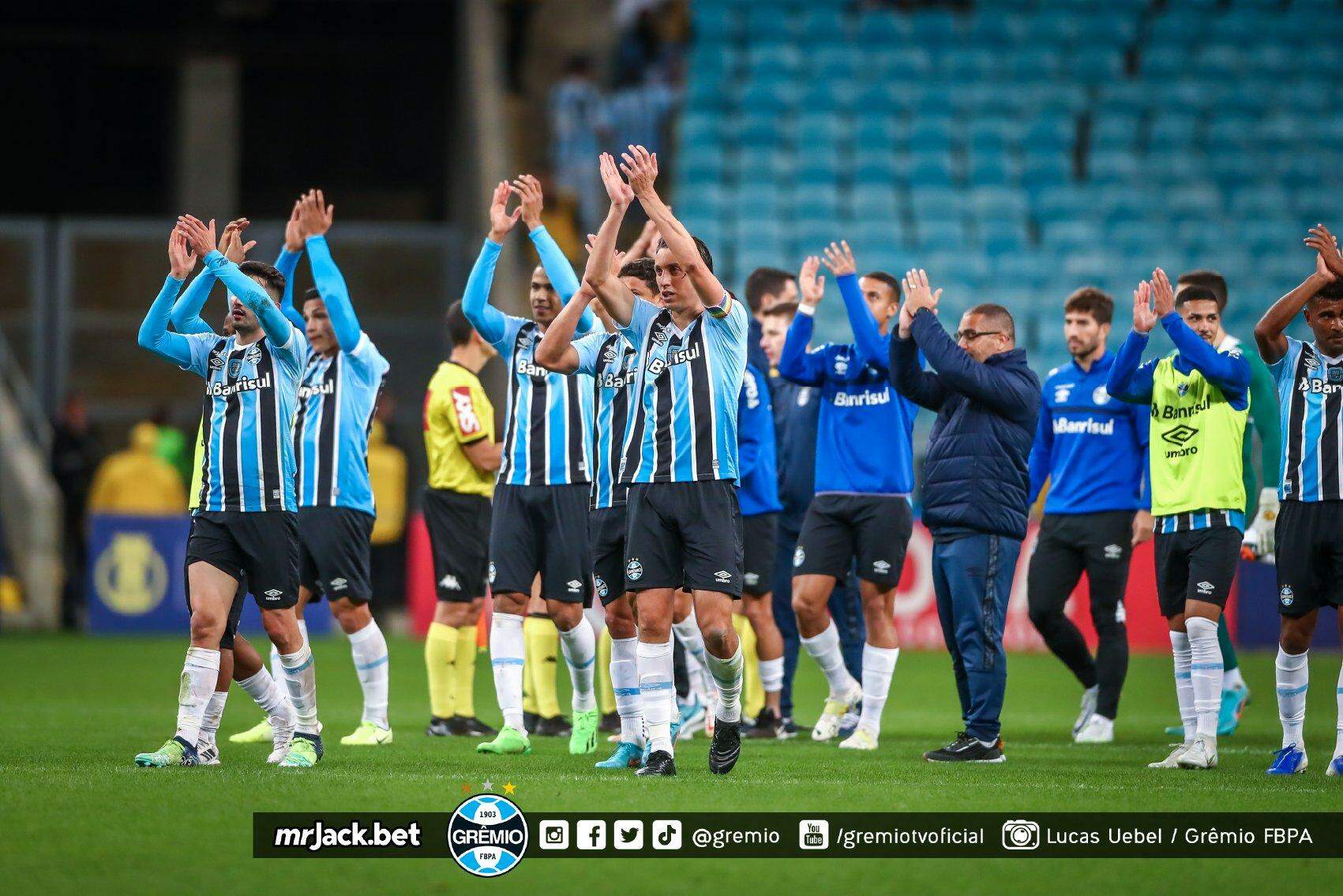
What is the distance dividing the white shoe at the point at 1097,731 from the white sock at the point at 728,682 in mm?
2898

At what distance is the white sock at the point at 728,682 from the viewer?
303 inches

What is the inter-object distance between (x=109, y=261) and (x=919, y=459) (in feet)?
32.5

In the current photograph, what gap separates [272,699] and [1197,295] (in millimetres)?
4957

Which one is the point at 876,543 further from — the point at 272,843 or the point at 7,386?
the point at 7,386

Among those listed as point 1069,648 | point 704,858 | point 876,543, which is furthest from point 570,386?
point 704,858

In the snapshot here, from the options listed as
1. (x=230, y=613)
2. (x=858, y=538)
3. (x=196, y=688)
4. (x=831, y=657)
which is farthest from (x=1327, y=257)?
(x=196, y=688)

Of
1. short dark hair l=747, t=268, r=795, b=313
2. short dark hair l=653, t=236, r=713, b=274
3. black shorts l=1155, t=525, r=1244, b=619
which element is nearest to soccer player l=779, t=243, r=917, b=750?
short dark hair l=747, t=268, r=795, b=313

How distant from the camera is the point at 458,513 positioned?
33.1 feet

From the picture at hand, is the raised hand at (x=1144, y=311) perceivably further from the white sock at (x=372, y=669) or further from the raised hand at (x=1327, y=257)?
the white sock at (x=372, y=669)

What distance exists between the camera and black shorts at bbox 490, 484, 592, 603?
914 cm

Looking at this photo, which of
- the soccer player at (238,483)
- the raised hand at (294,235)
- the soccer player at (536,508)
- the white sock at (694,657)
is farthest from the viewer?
the white sock at (694,657)

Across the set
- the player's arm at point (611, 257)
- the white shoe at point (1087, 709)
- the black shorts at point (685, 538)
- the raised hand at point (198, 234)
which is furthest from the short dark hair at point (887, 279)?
the raised hand at point (198, 234)

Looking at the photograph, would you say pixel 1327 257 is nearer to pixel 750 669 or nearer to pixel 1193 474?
pixel 1193 474

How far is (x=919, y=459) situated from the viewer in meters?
16.4
